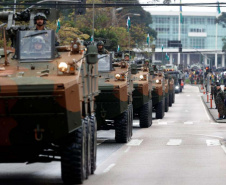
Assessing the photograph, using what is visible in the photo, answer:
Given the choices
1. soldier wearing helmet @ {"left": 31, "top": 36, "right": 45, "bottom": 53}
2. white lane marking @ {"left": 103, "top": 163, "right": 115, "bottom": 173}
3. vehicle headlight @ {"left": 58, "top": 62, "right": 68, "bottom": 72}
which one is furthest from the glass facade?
vehicle headlight @ {"left": 58, "top": 62, "right": 68, "bottom": 72}

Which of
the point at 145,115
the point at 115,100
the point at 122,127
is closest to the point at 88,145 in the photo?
the point at 115,100

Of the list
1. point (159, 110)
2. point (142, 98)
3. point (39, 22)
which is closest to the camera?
point (39, 22)

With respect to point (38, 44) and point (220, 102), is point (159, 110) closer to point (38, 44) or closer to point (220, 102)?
point (220, 102)

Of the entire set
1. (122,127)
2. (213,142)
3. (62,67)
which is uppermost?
(62,67)

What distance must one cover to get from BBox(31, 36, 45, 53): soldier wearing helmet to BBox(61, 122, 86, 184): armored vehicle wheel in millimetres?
2513

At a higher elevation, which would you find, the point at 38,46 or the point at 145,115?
the point at 38,46

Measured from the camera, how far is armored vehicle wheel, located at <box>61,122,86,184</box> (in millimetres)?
13594

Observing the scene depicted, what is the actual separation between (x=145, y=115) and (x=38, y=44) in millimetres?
16262

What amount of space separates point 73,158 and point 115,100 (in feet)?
29.7

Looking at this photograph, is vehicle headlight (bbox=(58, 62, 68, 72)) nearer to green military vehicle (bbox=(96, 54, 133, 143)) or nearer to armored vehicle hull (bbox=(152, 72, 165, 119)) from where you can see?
green military vehicle (bbox=(96, 54, 133, 143))

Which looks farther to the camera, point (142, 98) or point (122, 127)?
point (142, 98)

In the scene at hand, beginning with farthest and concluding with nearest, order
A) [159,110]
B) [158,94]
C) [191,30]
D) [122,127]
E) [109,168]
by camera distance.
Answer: [191,30] < [159,110] < [158,94] < [122,127] < [109,168]

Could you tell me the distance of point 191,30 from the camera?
18612cm

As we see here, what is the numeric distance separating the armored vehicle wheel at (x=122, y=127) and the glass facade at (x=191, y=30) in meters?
Result: 160
